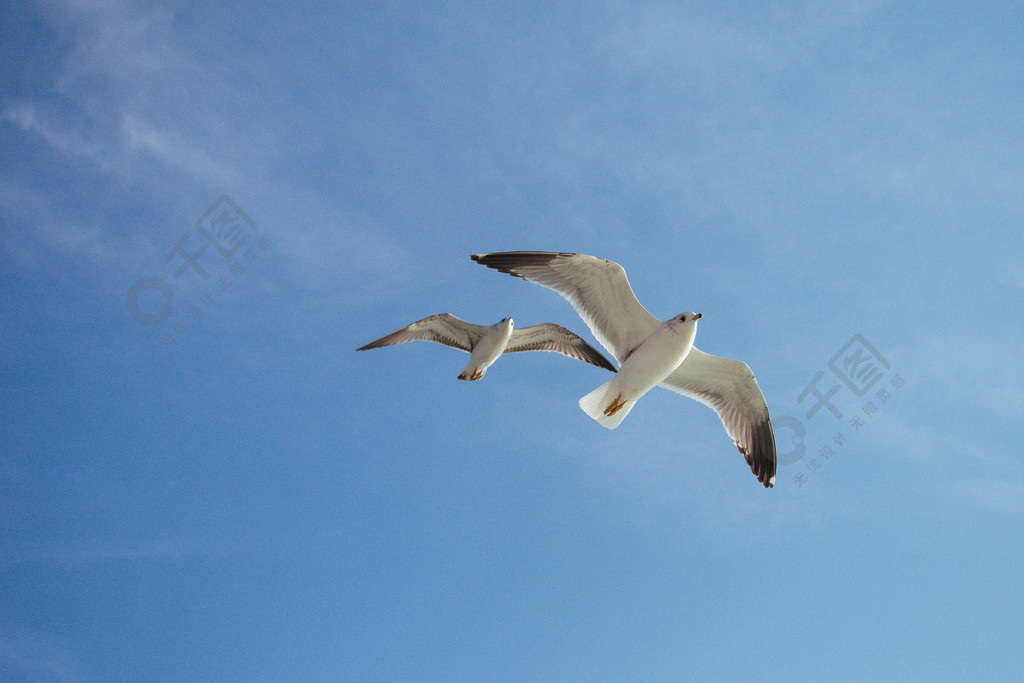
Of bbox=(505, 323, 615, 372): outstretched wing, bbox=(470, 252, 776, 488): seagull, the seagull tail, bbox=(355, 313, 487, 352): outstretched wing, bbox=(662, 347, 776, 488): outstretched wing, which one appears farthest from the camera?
bbox=(505, 323, 615, 372): outstretched wing

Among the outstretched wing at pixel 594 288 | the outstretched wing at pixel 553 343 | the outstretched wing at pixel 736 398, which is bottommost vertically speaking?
the outstretched wing at pixel 736 398

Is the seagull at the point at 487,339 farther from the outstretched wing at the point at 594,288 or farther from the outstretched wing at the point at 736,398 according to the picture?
the outstretched wing at the point at 594,288

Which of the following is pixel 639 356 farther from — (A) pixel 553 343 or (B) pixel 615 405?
(A) pixel 553 343

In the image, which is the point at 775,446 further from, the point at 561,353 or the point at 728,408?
the point at 561,353

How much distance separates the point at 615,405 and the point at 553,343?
4.54 metres

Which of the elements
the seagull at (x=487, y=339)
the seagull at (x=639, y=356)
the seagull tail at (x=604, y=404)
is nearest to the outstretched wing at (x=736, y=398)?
the seagull at (x=639, y=356)

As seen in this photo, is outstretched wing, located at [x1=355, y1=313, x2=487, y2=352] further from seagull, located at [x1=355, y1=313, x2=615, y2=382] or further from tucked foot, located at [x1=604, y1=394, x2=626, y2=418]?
tucked foot, located at [x1=604, y1=394, x2=626, y2=418]

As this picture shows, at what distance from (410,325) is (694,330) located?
19.3ft

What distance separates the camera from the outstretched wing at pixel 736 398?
927 centimetres

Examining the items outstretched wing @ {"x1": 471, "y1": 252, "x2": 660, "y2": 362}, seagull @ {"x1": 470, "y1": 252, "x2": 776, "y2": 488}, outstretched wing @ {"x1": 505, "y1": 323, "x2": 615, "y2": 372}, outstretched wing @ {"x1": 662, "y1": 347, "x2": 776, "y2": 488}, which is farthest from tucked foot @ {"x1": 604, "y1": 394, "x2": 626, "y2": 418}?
outstretched wing @ {"x1": 505, "y1": 323, "x2": 615, "y2": 372}

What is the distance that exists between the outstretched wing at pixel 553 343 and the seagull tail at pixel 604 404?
426 cm

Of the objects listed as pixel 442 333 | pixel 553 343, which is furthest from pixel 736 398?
pixel 442 333

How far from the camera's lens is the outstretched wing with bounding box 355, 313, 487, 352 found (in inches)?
515

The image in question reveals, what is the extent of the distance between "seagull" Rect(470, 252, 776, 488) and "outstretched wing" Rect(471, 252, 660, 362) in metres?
0.01
